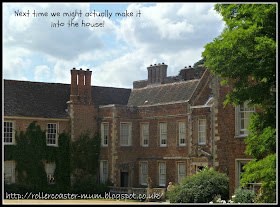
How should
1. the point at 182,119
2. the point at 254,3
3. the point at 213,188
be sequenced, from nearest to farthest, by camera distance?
1. the point at 254,3
2. the point at 213,188
3. the point at 182,119

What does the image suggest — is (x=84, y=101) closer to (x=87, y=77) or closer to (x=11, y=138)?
(x=87, y=77)

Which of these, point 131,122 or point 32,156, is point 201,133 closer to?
point 131,122

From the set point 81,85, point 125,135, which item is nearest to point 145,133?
point 125,135

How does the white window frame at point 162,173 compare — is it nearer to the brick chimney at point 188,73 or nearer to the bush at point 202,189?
the brick chimney at point 188,73

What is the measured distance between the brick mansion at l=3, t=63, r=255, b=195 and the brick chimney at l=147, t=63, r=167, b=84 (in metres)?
2.81

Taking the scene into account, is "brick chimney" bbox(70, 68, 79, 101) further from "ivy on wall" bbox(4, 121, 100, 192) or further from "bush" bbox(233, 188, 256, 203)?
"bush" bbox(233, 188, 256, 203)

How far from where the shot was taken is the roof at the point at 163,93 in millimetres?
41000

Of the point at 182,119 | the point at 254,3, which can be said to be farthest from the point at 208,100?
the point at 254,3

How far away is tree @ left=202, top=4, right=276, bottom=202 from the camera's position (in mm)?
19672

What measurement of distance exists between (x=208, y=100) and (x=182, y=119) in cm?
225

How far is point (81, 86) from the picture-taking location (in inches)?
1679

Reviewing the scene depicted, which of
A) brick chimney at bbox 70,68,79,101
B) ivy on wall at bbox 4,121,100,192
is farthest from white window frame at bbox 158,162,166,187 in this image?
brick chimney at bbox 70,68,79,101

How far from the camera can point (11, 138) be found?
129ft

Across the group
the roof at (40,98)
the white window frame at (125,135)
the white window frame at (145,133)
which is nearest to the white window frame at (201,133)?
the white window frame at (145,133)
